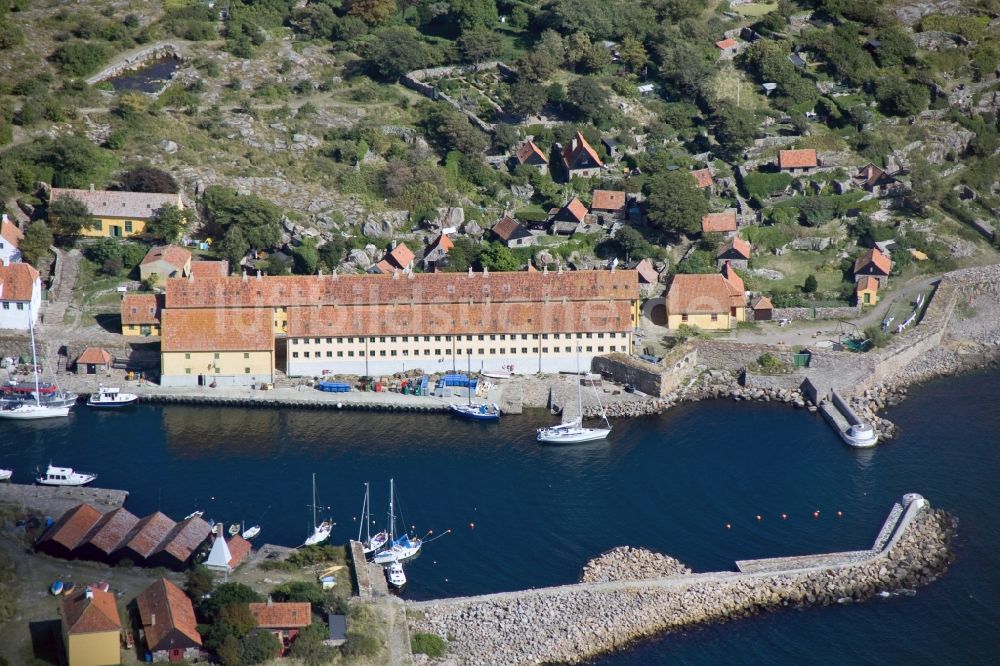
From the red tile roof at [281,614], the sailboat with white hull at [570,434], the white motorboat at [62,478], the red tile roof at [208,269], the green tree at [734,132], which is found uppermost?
the green tree at [734,132]

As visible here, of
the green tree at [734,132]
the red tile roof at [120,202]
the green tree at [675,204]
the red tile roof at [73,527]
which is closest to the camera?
the red tile roof at [73,527]

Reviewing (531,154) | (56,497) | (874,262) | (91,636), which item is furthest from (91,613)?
(531,154)

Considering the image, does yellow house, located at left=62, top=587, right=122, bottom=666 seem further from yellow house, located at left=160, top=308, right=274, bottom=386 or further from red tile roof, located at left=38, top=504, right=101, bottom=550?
yellow house, located at left=160, top=308, right=274, bottom=386

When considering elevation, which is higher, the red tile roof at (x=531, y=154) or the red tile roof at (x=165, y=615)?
the red tile roof at (x=531, y=154)

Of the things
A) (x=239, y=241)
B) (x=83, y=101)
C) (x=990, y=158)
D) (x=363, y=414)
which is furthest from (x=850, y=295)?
(x=83, y=101)

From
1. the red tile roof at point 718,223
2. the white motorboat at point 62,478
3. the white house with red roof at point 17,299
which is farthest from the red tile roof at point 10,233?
the red tile roof at point 718,223

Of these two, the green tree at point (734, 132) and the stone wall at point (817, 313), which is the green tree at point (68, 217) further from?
the green tree at point (734, 132)

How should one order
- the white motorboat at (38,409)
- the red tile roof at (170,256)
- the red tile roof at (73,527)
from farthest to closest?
1. the red tile roof at (170,256)
2. the white motorboat at (38,409)
3. the red tile roof at (73,527)

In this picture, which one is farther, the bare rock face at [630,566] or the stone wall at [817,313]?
the stone wall at [817,313]
